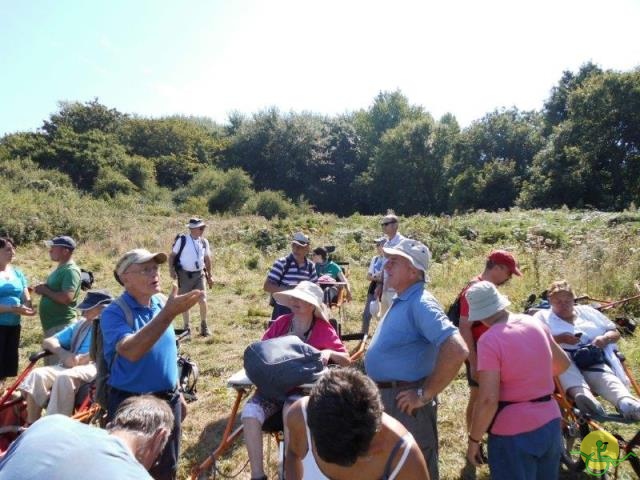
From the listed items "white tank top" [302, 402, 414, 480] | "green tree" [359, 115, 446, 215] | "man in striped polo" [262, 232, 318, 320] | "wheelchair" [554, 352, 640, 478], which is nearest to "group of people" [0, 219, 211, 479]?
"white tank top" [302, 402, 414, 480]

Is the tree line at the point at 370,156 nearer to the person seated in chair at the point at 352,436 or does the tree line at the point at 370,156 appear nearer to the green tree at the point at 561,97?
the green tree at the point at 561,97

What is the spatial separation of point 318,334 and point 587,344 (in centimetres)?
230

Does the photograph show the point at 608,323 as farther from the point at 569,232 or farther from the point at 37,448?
the point at 569,232

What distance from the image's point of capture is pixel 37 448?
158 centimetres

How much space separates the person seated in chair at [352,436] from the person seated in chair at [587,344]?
8.21ft

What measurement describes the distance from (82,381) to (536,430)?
10.8 feet

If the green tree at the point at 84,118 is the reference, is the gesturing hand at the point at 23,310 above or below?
below

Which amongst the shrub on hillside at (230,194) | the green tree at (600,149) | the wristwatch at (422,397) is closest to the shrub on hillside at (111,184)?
the shrub on hillside at (230,194)

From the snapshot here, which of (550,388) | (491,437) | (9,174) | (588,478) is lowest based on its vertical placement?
(588,478)

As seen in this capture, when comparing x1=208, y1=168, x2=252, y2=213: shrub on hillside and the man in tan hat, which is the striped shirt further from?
x1=208, y1=168, x2=252, y2=213: shrub on hillside

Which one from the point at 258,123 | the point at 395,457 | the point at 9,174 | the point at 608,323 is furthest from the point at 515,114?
the point at 395,457

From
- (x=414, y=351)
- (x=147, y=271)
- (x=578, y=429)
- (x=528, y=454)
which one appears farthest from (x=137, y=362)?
(x=578, y=429)

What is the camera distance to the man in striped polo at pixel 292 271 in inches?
223

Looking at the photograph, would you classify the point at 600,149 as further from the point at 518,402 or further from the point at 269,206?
the point at 518,402
